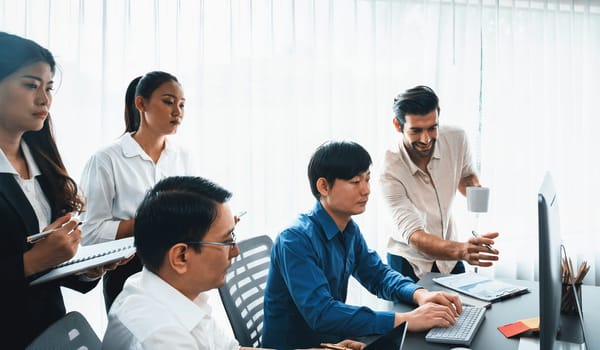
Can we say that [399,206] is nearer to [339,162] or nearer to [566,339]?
[339,162]

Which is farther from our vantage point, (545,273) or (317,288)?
(317,288)

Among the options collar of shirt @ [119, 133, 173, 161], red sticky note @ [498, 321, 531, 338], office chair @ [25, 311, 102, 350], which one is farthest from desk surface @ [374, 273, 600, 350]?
collar of shirt @ [119, 133, 173, 161]

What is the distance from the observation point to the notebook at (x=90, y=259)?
1.17 m

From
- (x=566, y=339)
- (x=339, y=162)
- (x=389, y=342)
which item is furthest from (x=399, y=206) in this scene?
(x=389, y=342)

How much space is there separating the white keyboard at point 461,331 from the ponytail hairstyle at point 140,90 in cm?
153

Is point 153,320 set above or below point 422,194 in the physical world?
below

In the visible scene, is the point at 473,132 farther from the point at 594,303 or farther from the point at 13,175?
the point at 13,175

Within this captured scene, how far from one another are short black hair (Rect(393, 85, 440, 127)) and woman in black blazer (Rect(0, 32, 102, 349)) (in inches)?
56.9

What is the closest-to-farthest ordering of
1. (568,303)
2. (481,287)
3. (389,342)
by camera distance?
(389,342) → (568,303) → (481,287)

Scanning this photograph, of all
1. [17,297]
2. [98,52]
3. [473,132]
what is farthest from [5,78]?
[473,132]

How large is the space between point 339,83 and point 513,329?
2.04m

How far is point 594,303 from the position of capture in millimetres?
1649

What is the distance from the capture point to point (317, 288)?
147 centimetres

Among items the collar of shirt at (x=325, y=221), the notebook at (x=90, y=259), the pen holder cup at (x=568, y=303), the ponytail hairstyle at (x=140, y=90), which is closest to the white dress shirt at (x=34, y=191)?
the notebook at (x=90, y=259)
